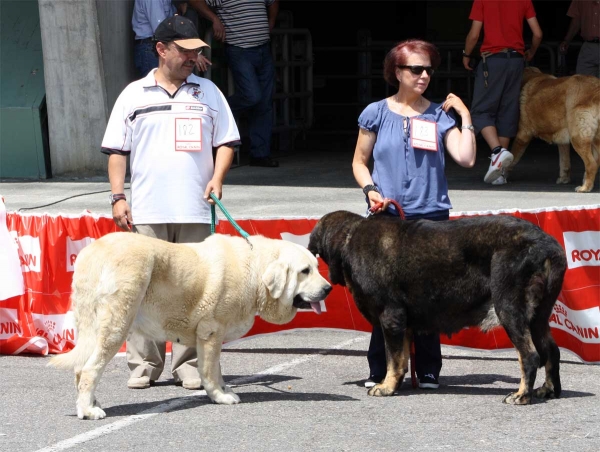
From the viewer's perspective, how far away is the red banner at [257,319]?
7.23 m

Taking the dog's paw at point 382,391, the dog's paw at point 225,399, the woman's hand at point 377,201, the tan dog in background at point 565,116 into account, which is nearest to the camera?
the dog's paw at point 225,399

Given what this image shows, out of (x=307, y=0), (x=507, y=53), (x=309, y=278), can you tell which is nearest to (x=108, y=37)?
(x=507, y=53)

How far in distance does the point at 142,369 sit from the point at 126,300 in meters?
1.02

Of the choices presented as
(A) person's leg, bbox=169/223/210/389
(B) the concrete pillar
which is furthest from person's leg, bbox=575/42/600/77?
(A) person's leg, bbox=169/223/210/389

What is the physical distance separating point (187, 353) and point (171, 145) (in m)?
1.26

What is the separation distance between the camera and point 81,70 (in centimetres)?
1247

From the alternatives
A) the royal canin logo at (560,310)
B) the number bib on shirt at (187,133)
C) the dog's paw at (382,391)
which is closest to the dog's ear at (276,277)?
the dog's paw at (382,391)

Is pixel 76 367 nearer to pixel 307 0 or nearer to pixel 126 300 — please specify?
pixel 126 300

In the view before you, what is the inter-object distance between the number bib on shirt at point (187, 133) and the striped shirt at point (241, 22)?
6.41 metres

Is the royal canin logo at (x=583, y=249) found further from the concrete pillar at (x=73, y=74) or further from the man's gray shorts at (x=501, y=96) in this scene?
the concrete pillar at (x=73, y=74)

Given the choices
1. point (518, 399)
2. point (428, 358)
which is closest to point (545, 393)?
point (518, 399)

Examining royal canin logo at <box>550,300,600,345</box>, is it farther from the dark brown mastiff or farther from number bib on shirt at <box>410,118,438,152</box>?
number bib on shirt at <box>410,118,438,152</box>

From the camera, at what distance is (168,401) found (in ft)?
20.8

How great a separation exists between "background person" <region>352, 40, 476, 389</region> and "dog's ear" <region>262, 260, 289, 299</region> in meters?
0.80
